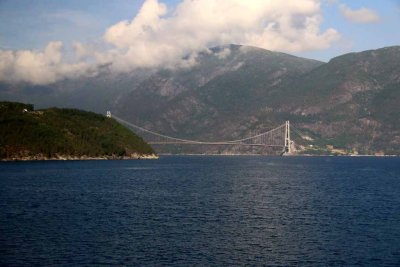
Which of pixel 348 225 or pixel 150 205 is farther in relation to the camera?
pixel 150 205

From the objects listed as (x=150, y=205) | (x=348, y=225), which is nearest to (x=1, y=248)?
(x=150, y=205)

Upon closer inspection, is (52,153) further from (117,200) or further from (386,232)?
(386,232)

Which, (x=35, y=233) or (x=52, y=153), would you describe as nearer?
(x=35, y=233)

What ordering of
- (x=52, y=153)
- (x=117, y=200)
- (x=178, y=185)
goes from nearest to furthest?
(x=117, y=200)
(x=178, y=185)
(x=52, y=153)

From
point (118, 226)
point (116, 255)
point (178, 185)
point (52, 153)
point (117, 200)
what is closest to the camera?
point (116, 255)

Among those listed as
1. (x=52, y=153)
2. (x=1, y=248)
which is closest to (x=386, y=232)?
(x=1, y=248)

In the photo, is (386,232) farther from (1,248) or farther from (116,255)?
(1,248)
